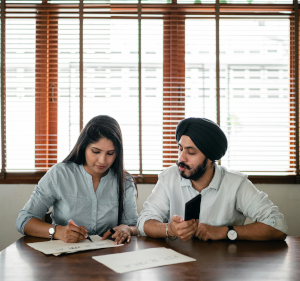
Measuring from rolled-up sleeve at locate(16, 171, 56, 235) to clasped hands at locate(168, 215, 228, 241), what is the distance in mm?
735

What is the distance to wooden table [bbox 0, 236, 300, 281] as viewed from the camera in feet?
3.47

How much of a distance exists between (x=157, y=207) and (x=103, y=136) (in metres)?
0.51

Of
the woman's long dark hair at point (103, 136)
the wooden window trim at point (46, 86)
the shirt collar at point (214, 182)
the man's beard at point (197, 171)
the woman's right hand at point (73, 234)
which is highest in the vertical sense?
the wooden window trim at point (46, 86)

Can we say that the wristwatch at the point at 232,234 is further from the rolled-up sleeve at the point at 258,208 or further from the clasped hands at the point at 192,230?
the rolled-up sleeve at the point at 258,208

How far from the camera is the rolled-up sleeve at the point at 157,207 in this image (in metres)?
1.74

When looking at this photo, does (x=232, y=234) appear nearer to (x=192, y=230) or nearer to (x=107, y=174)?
(x=192, y=230)

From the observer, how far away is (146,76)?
119 inches

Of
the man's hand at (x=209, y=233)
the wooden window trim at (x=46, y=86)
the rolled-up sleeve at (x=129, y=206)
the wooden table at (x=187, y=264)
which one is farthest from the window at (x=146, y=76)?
the wooden table at (x=187, y=264)

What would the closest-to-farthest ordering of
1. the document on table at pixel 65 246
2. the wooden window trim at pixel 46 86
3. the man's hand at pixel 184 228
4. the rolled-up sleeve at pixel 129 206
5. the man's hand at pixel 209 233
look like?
the document on table at pixel 65 246
the man's hand at pixel 184 228
the man's hand at pixel 209 233
the rolled-up sleeve at pixel 129 206
the wooden window trim at pixel 46 86

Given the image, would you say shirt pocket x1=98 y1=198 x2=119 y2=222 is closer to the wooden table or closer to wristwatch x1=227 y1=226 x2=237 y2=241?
the wooden table

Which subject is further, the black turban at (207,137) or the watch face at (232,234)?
the black turban at (207,137)

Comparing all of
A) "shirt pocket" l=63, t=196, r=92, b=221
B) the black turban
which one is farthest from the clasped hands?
"shirt pocket" l=63, t=196, r=92, b=221

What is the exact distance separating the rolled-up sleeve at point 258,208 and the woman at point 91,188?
24.7 inches

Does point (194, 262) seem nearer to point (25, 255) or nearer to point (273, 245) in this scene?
point (273, 245)
